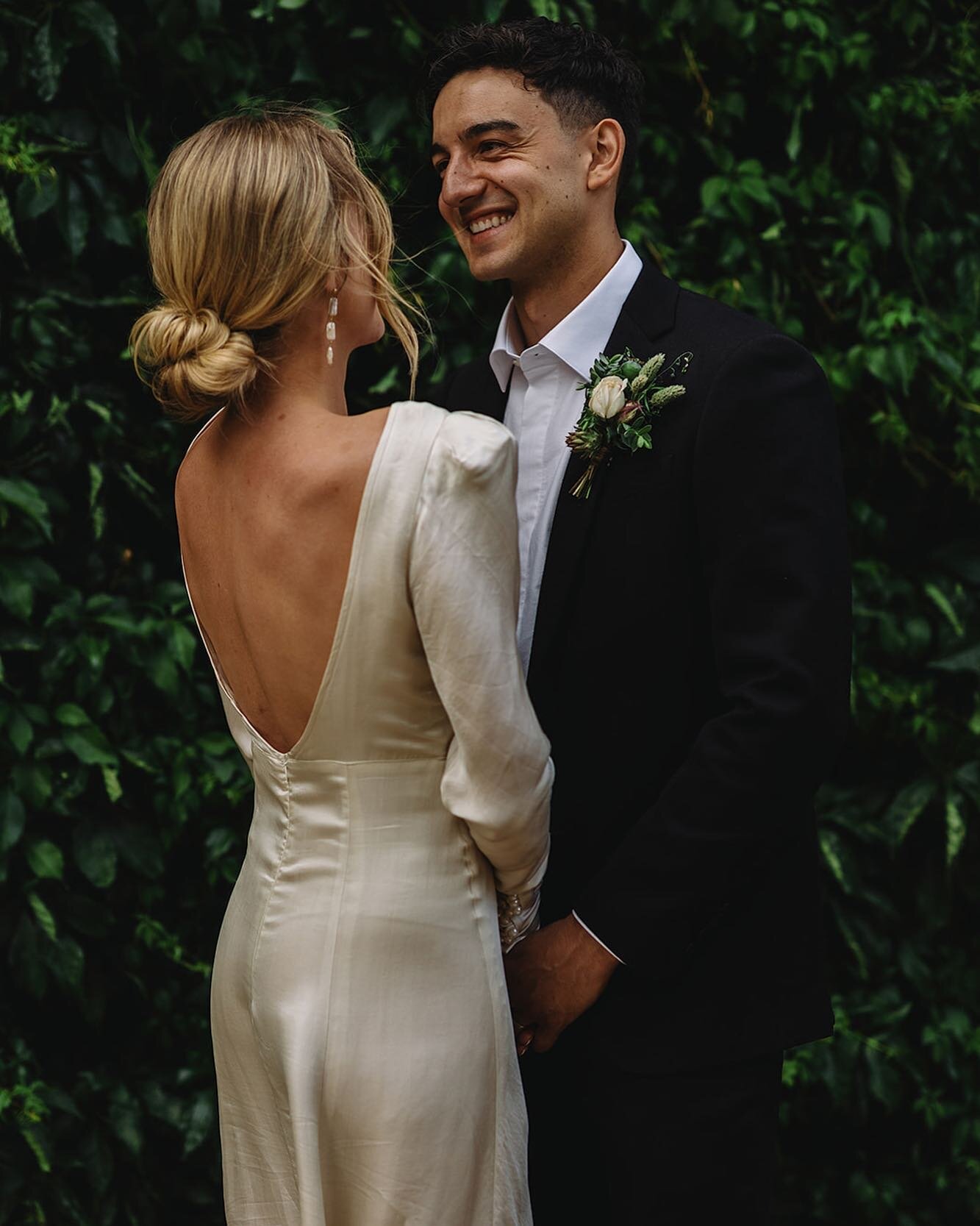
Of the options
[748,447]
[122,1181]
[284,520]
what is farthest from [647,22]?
[122,1181]

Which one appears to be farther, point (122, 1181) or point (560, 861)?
point (122, 1181)

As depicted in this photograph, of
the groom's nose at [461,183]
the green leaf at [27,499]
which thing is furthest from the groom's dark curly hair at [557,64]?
the green leaf at [27,499]

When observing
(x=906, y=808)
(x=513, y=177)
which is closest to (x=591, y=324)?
(x=513, y=177)

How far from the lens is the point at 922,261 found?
323 cm

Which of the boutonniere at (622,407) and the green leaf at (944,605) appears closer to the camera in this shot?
the boutonniere at (622,407)

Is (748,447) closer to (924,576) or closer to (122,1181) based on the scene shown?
(924,576)

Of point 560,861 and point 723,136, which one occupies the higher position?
point 723,136

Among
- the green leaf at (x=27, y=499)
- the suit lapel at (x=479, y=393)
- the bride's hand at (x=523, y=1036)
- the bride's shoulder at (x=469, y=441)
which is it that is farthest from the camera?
the green leaf at (x=27, y=499)

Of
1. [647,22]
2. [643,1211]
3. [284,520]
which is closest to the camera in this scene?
[284,520]

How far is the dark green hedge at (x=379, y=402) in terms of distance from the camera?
2.75 m

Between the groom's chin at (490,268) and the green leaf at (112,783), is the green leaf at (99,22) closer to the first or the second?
the groom's chin at (490,268)

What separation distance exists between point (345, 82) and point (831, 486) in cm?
167

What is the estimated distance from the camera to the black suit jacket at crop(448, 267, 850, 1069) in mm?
1804

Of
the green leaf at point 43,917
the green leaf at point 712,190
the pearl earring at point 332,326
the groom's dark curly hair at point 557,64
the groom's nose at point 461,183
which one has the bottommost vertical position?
the green leaf at point 43,917
